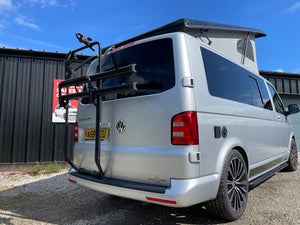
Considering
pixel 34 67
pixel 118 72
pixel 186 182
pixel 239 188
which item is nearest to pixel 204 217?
pixel 239 188

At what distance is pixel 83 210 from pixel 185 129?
2.14 m

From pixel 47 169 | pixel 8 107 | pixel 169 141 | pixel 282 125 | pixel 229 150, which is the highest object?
pixel 8 107

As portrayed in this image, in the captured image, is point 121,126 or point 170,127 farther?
point 121,126

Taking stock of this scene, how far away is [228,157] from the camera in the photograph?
2.27m

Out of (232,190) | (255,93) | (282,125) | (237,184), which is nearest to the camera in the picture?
(232,190)

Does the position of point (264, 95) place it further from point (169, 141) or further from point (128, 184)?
point (128, 184)

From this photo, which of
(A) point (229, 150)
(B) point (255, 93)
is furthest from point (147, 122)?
(B) point (255, 93)

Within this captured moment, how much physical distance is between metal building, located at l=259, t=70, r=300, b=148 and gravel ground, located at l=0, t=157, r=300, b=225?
253 inches

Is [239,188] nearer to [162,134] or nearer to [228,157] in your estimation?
[228,157]

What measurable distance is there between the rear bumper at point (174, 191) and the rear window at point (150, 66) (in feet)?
3.00

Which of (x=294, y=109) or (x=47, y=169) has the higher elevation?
(x=294, y=109)

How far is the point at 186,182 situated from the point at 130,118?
0.85 metres

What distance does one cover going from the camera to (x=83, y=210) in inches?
118

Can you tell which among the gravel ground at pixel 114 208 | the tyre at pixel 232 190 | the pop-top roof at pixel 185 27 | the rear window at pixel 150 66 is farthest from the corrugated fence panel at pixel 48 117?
the tyre at pixel 232 190
